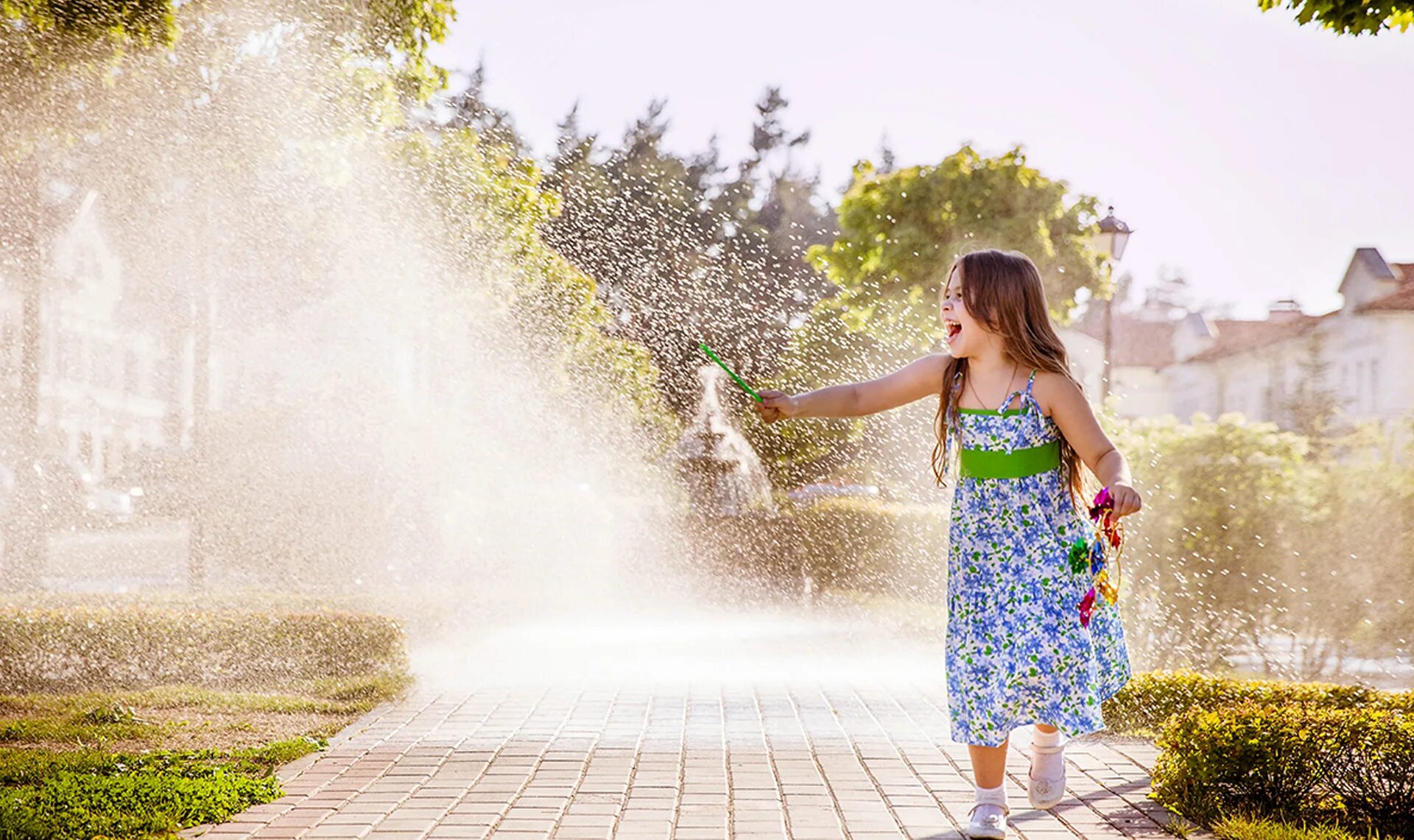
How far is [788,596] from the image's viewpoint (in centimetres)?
1652

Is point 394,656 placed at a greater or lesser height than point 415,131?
lesser

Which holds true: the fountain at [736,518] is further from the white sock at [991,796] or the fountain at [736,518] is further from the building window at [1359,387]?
the building window at [1359,387]

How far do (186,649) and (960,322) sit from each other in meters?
5.49

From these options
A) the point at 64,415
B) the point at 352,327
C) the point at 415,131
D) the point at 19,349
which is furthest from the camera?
the point at 64,415

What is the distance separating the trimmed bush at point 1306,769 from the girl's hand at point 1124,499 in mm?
1022

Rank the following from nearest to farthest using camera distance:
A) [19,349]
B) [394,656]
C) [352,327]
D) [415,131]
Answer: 1. [394,656]
2. [415,131]
3. [352,327]
4. [19,349]

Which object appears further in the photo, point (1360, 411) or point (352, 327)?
point (1360, 411)

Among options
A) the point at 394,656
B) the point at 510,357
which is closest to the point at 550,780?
the point at 394,656

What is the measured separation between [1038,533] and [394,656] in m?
4.98

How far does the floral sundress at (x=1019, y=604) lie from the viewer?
4.21 metres

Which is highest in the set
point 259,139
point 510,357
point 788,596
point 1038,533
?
point 259,139

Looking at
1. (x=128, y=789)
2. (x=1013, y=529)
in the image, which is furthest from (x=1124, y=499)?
(x=128, y=789)

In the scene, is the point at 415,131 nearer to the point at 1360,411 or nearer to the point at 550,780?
the point at 550,780

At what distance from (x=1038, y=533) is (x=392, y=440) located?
46.6 ft
